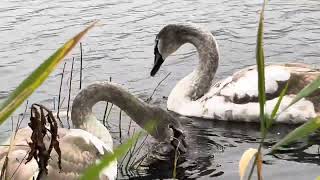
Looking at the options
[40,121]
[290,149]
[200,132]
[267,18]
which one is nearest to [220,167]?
[290,149]

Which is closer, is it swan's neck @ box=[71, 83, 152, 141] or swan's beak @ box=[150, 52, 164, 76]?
swan's neck @ box=[71, 83, 152, 141]

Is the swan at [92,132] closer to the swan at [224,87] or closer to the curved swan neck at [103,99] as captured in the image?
the curved swan neck at [103,99]

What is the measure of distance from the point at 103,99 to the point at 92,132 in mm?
417

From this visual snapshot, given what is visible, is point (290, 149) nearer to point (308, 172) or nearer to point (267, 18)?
point (308, 172)

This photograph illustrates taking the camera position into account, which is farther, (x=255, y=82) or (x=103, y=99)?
(x=255, y=82)

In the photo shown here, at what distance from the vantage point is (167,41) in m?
8.73

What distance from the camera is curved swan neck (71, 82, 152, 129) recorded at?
6.83 m

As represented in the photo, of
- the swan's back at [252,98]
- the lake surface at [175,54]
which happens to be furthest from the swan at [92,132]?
the swan's back at [252,98]

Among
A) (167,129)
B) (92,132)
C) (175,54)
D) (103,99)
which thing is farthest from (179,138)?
(175,54)

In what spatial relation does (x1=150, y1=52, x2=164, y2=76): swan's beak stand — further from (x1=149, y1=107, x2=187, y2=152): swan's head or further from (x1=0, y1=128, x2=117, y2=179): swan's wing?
(x1=0, y1=128, x2=117, y2=179): swan's wing

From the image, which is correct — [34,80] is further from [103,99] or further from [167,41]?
[167,41]

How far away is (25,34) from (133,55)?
7.50 ft

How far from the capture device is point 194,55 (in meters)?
9.99

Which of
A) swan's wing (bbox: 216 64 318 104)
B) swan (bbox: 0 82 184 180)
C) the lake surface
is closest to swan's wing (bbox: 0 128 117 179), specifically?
swan (bbox: 0 82 184 180)
